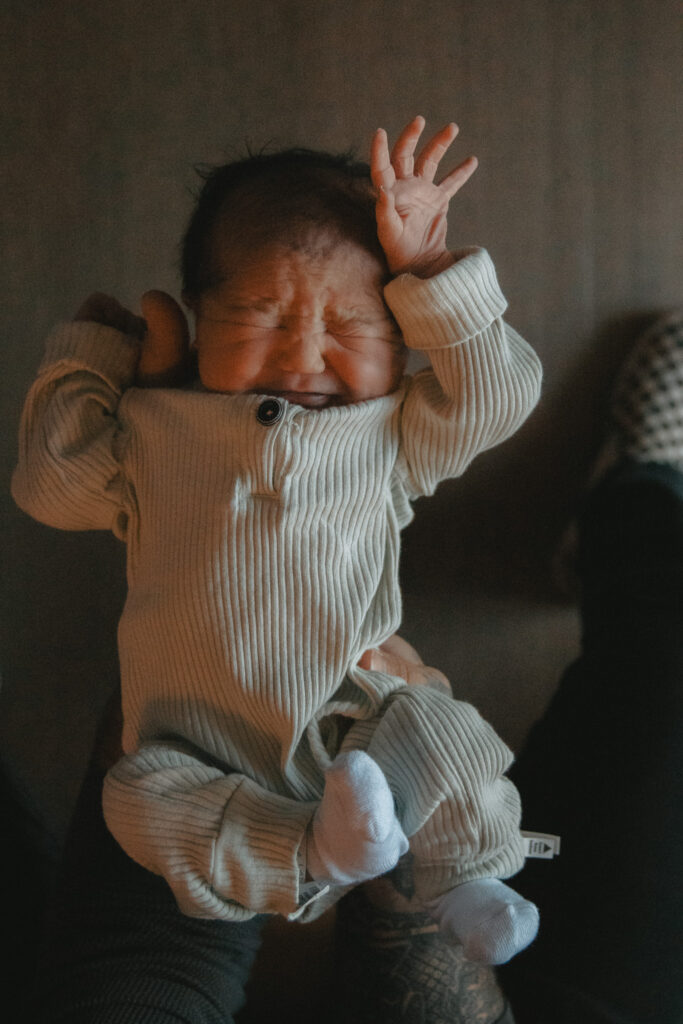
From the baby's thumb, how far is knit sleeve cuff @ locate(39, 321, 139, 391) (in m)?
0.02

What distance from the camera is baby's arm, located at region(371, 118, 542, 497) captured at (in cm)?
71

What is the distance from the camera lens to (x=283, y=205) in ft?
2.37

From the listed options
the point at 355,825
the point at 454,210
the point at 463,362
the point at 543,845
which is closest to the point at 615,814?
the point at 543,845

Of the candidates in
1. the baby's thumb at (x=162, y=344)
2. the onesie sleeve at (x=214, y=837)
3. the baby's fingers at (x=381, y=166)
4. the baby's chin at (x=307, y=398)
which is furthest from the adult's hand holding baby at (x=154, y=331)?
the onesie sleeve at (x=214, y=837)

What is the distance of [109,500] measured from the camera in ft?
2.64

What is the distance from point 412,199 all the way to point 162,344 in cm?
27

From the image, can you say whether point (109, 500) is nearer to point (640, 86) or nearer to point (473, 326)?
point (473, 326)

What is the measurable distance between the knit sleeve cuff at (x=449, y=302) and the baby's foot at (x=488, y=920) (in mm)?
454

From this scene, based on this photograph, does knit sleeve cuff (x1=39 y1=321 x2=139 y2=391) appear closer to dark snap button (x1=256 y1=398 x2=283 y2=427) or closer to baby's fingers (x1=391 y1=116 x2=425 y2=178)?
dark snap button (x1=256 y1=398 x2=283 y2=427)

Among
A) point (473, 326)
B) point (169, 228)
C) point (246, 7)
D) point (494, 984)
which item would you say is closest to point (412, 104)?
point (246, 7)

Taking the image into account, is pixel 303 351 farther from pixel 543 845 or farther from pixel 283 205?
pixel 543 845

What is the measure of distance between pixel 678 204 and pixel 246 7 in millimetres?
631

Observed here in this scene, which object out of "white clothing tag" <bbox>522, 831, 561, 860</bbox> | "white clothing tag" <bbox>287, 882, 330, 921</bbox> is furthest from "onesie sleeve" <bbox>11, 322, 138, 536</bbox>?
"white clothing tag" <bbox>522, 831, 561, 860</bbox>

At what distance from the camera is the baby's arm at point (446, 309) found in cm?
71
